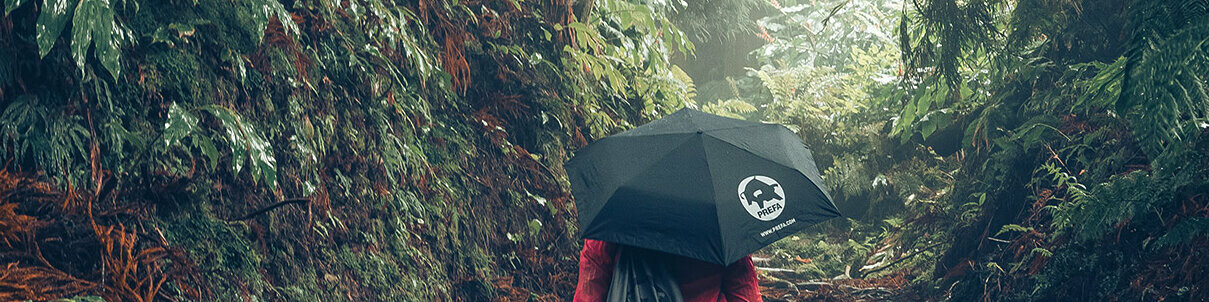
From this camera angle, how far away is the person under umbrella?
2.92 m

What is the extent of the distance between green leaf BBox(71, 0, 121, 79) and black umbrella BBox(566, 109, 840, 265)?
1670mm

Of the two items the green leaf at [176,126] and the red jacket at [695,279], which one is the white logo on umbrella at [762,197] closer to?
the red jacket at [695,279]

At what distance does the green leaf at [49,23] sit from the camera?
8.67 feet

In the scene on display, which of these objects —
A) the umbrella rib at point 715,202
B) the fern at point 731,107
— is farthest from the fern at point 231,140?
the fern at point 731,107

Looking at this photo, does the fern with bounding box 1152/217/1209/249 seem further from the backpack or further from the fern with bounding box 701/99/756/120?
the fern with bounding box 701/99/756/120

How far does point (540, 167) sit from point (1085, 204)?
3425mm

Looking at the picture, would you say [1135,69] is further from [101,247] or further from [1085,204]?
[101,247]

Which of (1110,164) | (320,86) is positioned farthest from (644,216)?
(1110,164)

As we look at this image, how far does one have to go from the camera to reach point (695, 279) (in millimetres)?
3152

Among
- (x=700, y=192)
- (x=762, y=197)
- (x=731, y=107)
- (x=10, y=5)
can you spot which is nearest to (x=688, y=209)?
(x=700, y=192)

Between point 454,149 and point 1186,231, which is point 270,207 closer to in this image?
point 454,149

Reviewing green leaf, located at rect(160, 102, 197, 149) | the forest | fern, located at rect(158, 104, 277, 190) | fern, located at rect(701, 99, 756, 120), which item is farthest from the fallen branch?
fern, located at rect(701, 99, 756, 120)

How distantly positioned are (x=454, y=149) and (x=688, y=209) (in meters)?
2.60

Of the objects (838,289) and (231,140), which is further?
(838,289)
